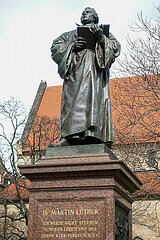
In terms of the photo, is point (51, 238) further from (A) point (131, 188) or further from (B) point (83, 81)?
(B) point (83, 81)

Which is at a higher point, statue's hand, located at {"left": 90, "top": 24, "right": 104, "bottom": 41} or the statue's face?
the statue's face

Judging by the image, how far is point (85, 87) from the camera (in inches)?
207

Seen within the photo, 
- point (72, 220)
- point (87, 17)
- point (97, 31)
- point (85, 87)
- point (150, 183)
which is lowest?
point (72, 220)

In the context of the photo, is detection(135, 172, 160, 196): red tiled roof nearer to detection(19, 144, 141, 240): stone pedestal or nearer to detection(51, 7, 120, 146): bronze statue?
detection(51, 7, 120, 146): bronze statue

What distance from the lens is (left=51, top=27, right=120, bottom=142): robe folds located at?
5.16 metres

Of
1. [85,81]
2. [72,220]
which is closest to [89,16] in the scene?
[85,81]

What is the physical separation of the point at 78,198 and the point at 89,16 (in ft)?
9.28

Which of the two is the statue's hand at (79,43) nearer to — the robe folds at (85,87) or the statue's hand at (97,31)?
the robe folds at (85,87)

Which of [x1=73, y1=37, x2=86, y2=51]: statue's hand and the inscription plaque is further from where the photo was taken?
[x1=73, y1=37, x2=86, y2=51]: statue's hand

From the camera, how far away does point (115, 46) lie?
5652 millimetres

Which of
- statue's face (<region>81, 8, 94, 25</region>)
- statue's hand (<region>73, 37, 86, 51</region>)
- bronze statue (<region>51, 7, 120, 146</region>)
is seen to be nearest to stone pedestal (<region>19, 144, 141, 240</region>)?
bronze statue (<region>51, 7, 120, 146</region>)

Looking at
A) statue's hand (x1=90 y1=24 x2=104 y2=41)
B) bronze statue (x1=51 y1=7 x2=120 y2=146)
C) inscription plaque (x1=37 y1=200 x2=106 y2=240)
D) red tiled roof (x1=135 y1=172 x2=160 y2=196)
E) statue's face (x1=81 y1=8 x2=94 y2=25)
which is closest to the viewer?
inscription plaque (x1=37 y1=200 x2=106 y2=240)

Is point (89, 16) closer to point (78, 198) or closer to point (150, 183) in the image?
point (78, 198)

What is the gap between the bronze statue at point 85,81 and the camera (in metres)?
5.14
